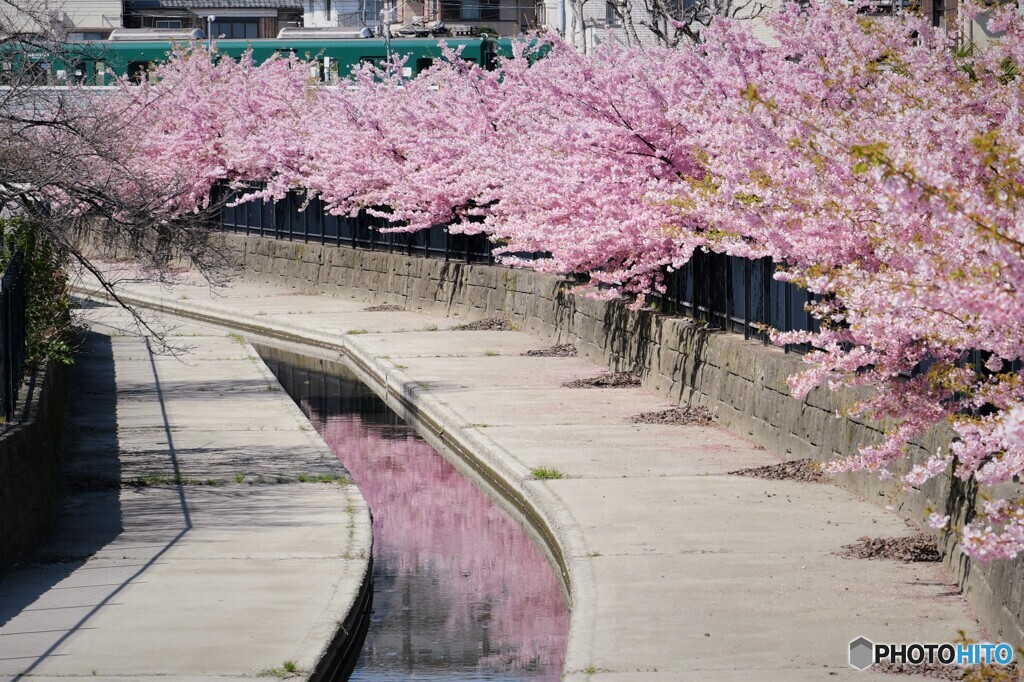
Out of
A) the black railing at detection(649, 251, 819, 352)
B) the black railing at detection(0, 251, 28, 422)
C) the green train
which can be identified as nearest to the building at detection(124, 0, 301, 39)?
the green train

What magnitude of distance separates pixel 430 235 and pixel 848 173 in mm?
21866

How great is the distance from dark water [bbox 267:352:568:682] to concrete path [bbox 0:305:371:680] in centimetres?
39

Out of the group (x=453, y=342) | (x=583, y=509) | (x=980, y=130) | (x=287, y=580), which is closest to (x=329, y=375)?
(x=453, y=342)

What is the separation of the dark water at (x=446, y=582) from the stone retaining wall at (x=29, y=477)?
2425 millimetres

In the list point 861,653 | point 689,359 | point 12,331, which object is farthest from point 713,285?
point 861,653

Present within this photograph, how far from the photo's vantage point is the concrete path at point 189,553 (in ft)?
29.6

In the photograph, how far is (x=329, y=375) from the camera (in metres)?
24.4

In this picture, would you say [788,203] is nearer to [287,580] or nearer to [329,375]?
[287,580]

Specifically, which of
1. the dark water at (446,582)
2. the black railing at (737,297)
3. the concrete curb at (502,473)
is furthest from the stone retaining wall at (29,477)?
the black railing at (737,297)

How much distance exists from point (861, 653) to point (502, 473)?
21.6ft

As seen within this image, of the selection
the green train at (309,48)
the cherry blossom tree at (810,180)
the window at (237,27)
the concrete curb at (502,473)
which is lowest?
the concrete curb at (502,473)

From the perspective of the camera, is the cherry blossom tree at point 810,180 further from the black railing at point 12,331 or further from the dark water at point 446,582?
the black railing at point 12,331

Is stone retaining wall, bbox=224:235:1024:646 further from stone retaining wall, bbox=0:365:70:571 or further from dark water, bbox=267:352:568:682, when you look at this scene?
stone retaining wall, bbox=0:365:70:571

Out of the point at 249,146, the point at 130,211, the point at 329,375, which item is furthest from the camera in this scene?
the point at 249,146
